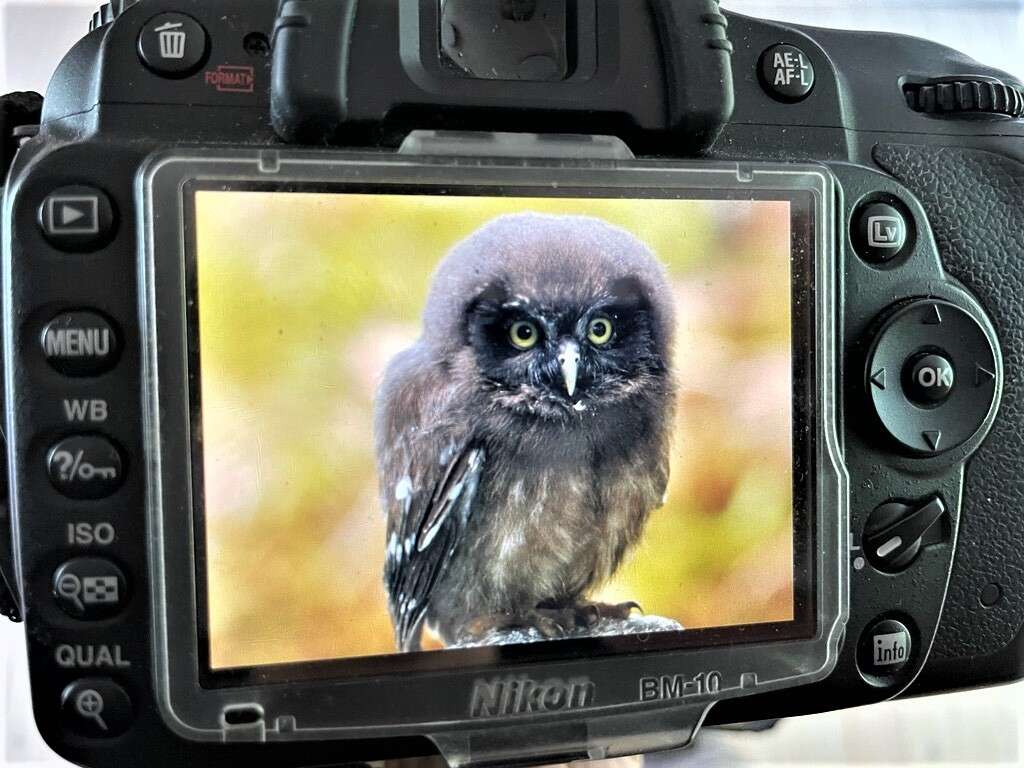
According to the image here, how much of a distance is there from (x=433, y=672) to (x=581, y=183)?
0.53 feet

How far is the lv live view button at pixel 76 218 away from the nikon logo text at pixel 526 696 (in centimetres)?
18

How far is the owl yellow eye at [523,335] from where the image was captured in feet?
1.00

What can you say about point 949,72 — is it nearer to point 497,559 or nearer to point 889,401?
point 889,401

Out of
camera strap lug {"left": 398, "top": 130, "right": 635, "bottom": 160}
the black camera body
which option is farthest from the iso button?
camera strap lug {"left": 398, "top": 130, "right": 635, "bottom": 160}

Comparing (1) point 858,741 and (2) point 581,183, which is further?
(1) point 858,741

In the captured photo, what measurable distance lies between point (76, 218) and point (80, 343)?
0.12 feet

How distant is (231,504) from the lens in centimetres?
28

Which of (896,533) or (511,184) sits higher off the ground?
(511,184)

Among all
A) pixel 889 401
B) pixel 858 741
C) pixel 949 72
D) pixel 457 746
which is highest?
pixel 949 72

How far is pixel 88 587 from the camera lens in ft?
0.90

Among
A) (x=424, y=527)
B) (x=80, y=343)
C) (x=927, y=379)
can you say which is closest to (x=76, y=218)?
(x=80, y=343)

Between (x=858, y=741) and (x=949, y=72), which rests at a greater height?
(x=949, y=72)

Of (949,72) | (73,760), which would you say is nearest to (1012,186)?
(949,72)

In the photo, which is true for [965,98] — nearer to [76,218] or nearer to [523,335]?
[523,335]
